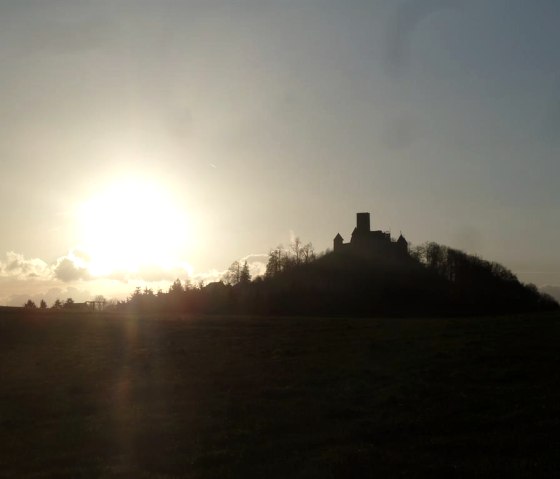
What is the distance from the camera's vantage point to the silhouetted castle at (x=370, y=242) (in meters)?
155

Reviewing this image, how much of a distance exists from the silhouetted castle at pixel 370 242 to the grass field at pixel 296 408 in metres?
115

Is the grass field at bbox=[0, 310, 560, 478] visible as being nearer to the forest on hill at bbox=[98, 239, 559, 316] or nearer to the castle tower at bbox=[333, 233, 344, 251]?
the forest on hill at bbox=[98, 239, 559, 316]

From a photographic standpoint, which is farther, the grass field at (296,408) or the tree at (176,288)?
the tree at (176,288)

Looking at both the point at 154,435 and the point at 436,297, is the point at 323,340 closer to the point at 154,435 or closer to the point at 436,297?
the point at 154,435

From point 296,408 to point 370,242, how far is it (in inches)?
5386

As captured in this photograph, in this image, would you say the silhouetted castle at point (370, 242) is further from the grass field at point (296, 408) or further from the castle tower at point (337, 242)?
the grass field at point (296, 408)

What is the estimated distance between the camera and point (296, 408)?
2142cm

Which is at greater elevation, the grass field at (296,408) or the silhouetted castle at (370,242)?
the silhouetted castle at (370,242)

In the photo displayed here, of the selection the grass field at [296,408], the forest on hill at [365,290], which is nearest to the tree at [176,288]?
the forest on hill at [365,290]

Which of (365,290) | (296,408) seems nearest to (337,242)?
(365,290)

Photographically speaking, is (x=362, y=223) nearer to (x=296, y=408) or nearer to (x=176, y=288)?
(x=176, y=288)

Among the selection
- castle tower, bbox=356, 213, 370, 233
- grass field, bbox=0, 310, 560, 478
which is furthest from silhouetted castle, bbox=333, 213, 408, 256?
grass field, bbox=0, 310, 560, 478

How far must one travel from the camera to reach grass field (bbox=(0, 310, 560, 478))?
50.1 feet

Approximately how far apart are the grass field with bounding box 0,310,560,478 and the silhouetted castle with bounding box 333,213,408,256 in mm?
114683
